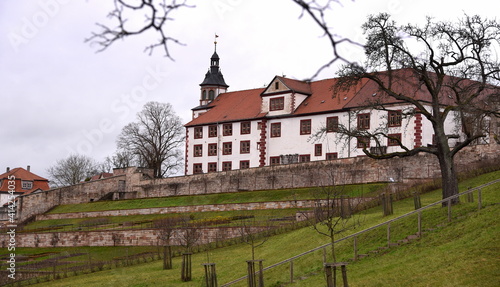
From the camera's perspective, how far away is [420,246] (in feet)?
76.4

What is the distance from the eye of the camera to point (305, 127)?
2320 inches

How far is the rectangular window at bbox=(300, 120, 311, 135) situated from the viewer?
58719 mm

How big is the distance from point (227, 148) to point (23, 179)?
48.8 m

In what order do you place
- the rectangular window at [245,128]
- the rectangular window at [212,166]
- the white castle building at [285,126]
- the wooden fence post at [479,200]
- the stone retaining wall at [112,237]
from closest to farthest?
the wooden fence post at [479,200] < the stone retaining wall at [112,237] < the white castle building at [285,126] < the rectangular window at [245,128] < the rectangular window at [212,166]

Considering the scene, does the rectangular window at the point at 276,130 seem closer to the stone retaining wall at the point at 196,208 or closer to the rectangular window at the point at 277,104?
the rectangular window at the point at 277,104

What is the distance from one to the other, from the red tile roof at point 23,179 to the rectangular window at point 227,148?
150 ft

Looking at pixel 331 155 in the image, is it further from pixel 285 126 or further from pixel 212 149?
pixel 212 149

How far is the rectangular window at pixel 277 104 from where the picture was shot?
61312mm

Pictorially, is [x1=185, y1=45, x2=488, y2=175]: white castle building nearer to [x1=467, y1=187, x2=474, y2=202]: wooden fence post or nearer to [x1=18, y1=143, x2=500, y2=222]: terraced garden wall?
[x1=18, y1=143, x2=500, y2=222]: terraced garden wall

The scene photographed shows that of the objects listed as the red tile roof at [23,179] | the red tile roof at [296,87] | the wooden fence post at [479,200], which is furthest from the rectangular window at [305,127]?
the red tile roof at [23,179]

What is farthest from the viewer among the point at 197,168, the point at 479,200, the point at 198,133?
the point at 198,133

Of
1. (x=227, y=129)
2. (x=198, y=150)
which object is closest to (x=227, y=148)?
(x=227, y=129)

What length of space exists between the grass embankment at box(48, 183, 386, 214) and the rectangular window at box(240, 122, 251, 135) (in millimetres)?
8860

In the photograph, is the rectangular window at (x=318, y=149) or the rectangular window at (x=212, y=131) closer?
the rectangular window at (x=318, y=149)
